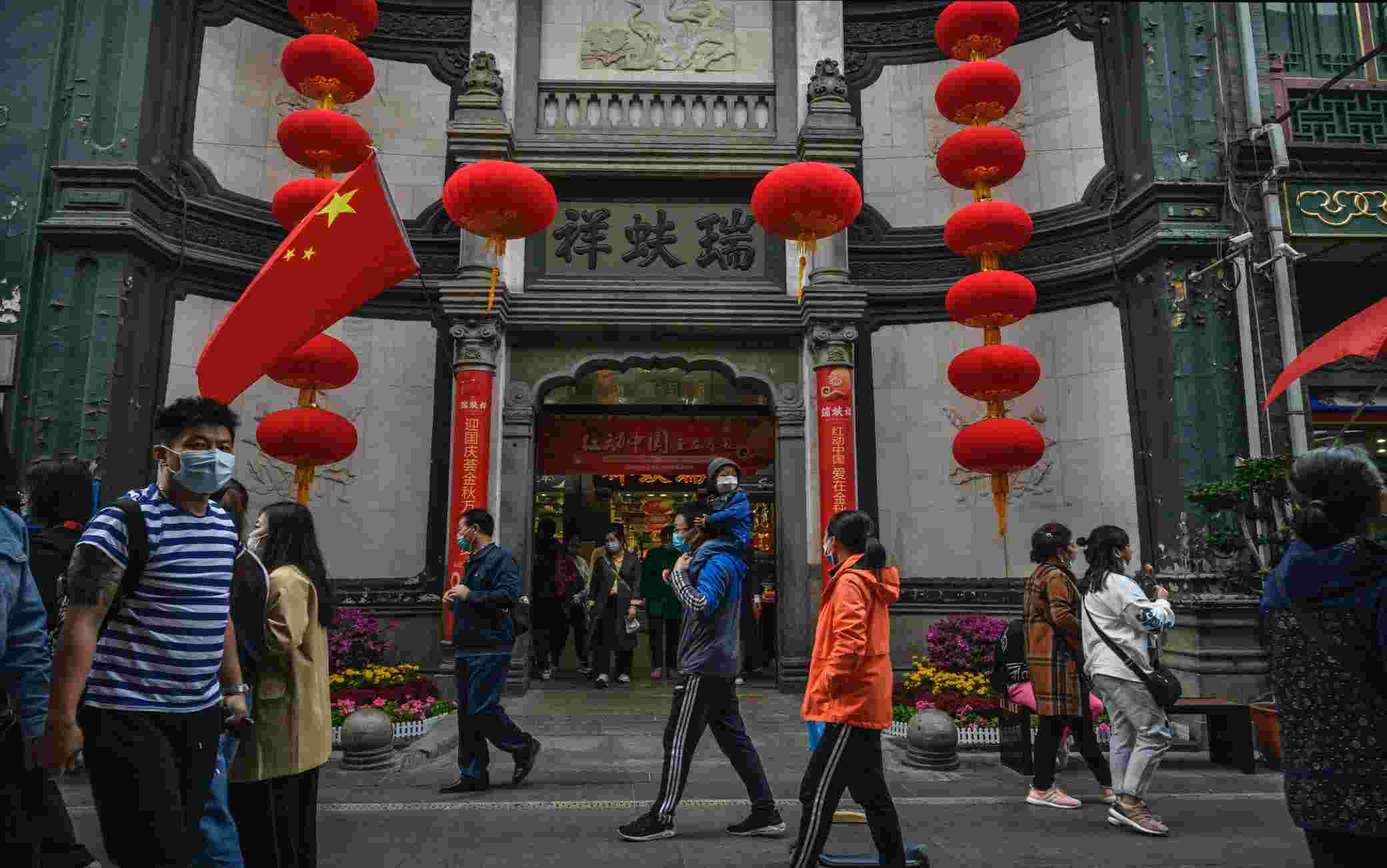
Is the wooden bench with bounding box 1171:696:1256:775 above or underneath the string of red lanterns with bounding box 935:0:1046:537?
underneath

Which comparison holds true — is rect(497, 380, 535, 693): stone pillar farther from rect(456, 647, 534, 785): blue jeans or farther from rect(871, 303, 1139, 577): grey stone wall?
rect(871, 303, 1139, 577): grey stone wall

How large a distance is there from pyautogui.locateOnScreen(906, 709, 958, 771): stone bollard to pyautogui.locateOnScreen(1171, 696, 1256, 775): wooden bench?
66.3 inches

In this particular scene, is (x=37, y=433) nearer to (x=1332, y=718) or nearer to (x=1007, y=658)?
(x=1007, y=658)

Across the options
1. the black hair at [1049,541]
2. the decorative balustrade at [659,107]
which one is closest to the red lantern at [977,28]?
the decorative balustrade at [659,107]

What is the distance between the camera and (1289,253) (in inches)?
345

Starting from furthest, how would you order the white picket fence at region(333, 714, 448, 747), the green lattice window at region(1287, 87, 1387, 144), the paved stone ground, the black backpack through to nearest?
the green lattice window at region(1287, 87, 1387, 144) → the white picket fence at region(333, 714, 448, 747) → the black backpack → the paved stone ground

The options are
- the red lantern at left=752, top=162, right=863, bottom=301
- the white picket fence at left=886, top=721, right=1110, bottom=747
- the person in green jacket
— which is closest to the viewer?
the white picket fence at left=886, top=721, right=1110, bottom=747

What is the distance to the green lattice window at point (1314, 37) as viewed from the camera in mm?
9875

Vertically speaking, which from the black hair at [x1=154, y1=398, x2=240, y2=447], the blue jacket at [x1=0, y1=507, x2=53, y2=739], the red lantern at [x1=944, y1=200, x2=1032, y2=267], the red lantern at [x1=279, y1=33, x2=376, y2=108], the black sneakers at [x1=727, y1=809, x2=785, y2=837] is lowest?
the black sneakers at [x1=727, y1=809, x2=785, y2=837]

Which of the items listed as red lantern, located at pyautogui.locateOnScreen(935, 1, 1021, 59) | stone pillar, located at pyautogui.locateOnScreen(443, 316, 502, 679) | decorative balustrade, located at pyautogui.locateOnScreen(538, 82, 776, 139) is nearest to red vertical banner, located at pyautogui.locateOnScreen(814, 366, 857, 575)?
decorative balustrade, located at pyautogui.locateOnScreen(538, 82, 776, 139)

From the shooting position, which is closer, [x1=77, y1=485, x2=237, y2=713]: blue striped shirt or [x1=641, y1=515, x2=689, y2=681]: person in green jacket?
[x1=77, y1=485, x2=237, y2=713]: blue striped shirt

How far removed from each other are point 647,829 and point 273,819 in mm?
2039

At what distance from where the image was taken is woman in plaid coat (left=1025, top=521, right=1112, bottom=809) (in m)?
5.74

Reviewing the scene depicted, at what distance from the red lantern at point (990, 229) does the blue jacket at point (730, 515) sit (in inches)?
214
